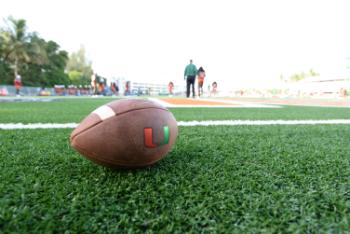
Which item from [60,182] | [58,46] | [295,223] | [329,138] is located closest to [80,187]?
[60,182]

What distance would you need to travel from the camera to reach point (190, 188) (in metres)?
1.13

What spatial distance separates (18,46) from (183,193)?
129ft

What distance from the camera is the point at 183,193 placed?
3.55 ft

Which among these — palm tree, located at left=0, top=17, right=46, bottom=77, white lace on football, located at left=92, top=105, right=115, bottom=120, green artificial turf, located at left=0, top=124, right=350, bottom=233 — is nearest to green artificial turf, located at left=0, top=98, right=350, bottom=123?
green artificial turf, located at left=0, top=124, right=350, bottom=233

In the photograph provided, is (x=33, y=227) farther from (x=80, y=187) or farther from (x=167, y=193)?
(x=167, y=193)

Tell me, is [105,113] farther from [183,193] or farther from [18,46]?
[18,46]

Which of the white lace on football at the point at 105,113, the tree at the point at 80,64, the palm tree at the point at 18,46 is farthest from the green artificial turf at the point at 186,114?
the tree at the point at 80,64

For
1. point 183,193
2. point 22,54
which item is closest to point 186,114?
point 183,193

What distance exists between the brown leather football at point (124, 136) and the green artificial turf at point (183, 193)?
0.09 m

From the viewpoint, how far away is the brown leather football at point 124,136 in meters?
1.23

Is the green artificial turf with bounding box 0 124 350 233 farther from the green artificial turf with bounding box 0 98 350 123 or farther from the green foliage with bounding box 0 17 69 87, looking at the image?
the green foliage with bounding box 0 17 69 87

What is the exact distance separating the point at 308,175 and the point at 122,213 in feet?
3.17

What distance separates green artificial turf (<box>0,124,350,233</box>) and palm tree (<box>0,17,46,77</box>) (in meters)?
38.2

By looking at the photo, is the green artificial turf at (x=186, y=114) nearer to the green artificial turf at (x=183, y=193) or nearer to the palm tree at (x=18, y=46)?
the green artificial turf at (x=183, y=193)
